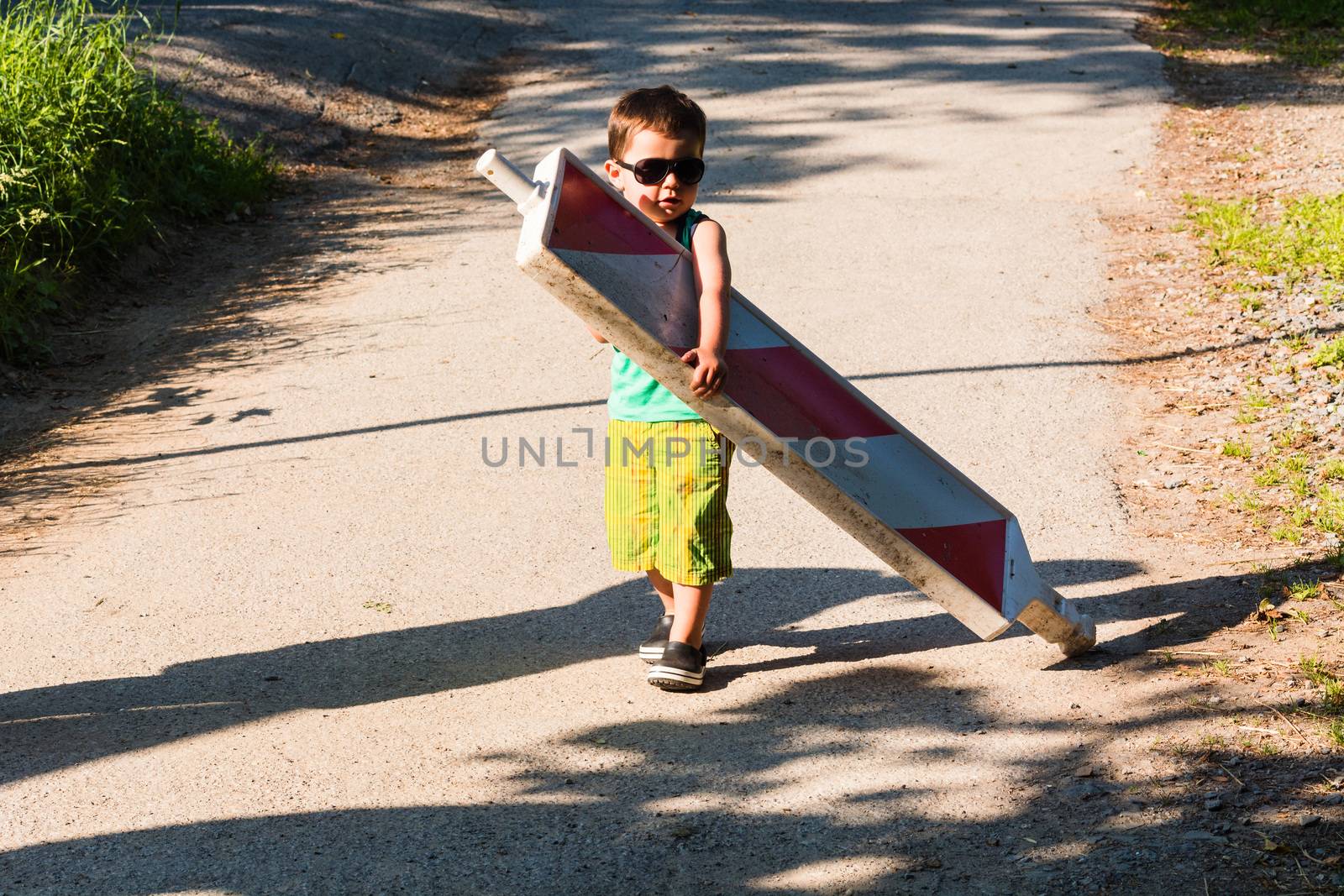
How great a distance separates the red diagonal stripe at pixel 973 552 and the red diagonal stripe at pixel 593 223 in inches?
39.6

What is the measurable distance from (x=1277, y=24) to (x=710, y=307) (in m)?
12.2

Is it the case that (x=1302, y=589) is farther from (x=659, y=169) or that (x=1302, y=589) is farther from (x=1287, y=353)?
(x=1287, y=353)

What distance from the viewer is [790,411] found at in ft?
10.8

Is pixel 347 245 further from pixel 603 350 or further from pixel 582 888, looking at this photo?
pixel 582 888

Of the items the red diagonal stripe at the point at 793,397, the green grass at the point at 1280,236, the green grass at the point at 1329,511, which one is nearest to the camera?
the red diagonal stripe at the point at 793,397

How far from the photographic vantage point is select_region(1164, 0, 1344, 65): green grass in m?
12.0

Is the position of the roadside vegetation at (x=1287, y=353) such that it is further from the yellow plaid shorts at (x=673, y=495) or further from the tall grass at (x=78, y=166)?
the tall grass at (x=78, y=166)

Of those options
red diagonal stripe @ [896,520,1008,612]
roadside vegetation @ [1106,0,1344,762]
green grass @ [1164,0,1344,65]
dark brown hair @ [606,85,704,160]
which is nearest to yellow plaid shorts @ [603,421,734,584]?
red diagonal stripe @ [896,520,1008,612]

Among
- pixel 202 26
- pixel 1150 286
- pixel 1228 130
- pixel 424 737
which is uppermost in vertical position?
pixel 202 26

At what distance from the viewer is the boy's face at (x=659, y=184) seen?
10.8ft

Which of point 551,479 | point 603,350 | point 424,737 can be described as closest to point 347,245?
point 603,350

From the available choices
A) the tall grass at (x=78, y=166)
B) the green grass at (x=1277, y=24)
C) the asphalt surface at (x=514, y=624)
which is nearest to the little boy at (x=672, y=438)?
the asphalt surface at (x=514, y=624)

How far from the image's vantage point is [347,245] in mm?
8016

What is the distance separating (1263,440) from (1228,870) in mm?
2771
